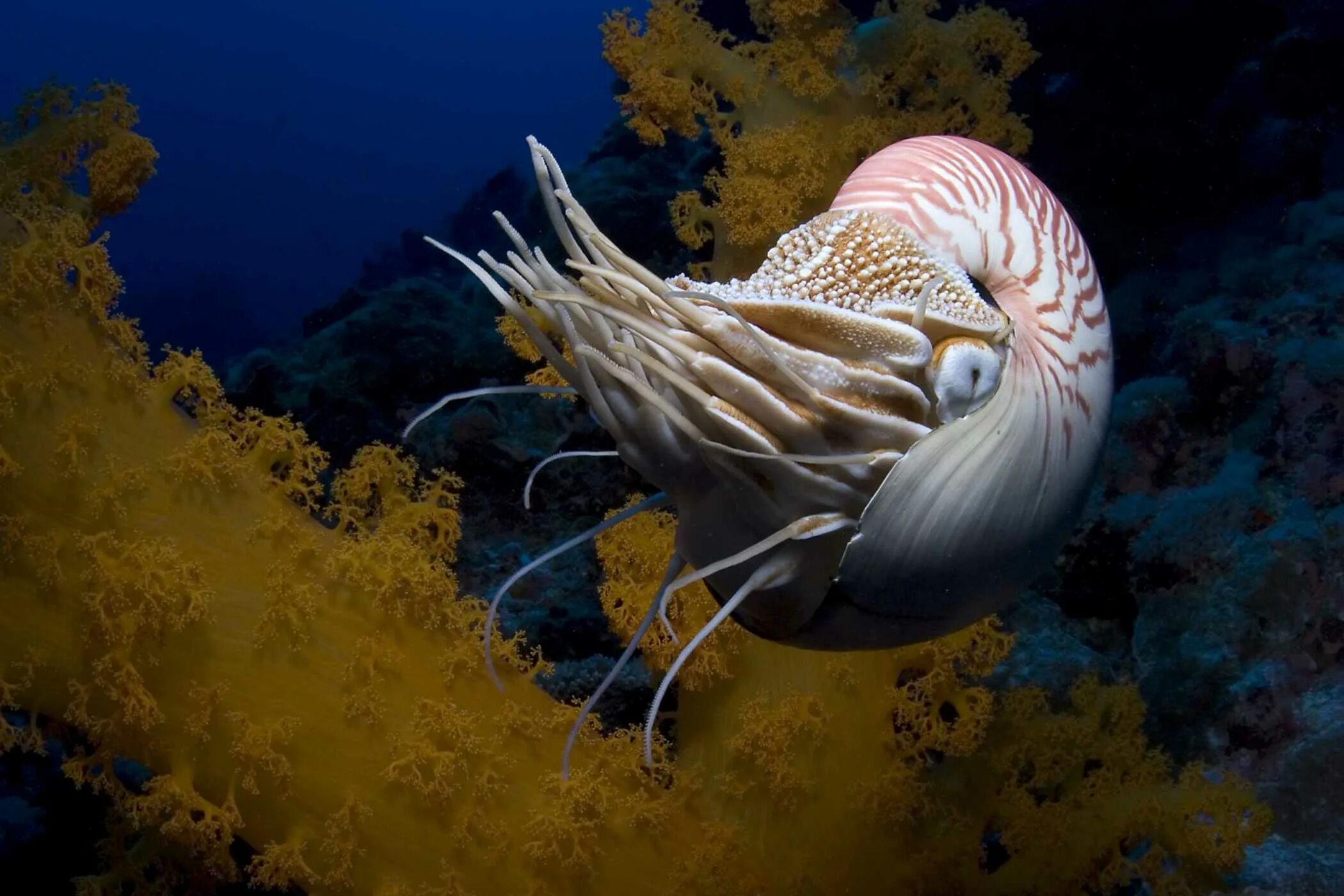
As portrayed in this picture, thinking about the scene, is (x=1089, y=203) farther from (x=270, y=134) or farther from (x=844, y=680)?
(x=270, y=134)

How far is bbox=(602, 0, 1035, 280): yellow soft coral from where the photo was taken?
2947 millimetres

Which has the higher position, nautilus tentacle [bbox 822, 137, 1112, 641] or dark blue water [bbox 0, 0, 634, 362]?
dark blue water [bbox 0, 0, 634, 362]

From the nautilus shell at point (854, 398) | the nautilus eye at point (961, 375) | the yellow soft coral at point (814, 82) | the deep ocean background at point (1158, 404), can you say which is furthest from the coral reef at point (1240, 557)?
the nautilus eye at point (961, 375)

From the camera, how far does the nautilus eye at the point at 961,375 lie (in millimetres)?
1262

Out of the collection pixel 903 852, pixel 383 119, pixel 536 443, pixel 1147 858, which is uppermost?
pixel 383 119

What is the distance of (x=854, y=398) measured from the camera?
1239 millimetres

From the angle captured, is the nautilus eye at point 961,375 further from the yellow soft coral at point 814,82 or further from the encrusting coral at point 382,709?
the yellow soft coral at point 814,82

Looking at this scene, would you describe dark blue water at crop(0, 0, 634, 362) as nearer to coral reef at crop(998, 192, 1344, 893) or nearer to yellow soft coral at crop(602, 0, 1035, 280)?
yellow soft coral at crop(602, 0, 1035, 280)

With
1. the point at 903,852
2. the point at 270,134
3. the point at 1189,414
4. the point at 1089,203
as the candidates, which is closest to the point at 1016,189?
the point at 903,852

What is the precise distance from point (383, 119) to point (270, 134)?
6.71m

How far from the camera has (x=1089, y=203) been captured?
5906 mm

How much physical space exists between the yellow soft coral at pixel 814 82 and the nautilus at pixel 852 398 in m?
1.50

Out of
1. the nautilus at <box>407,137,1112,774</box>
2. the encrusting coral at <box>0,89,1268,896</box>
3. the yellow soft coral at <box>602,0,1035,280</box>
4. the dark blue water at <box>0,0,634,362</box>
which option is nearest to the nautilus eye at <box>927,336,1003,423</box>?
the nautilus at <box>407,137,1112,774</box>

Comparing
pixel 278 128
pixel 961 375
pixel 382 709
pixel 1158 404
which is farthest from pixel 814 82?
pixel 278 128
